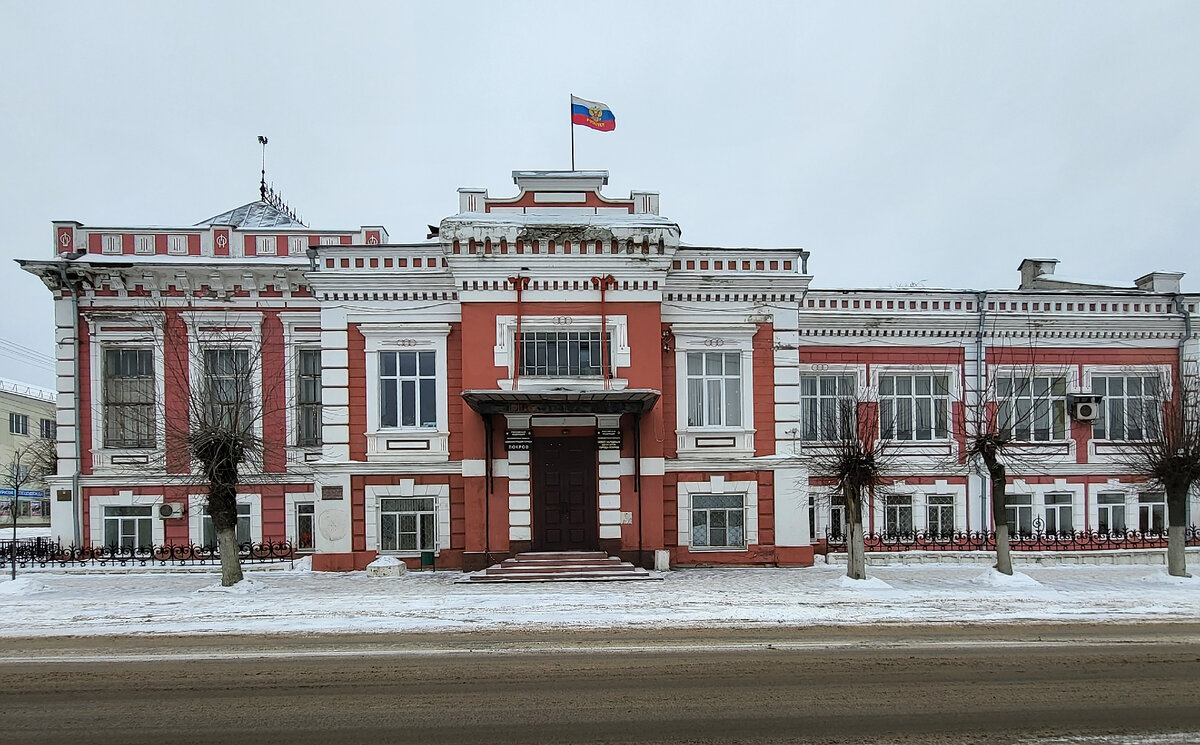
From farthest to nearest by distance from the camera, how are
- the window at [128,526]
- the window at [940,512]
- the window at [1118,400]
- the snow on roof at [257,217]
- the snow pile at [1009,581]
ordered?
1. the snow on roof at [257,217]
2. the window at [1118,400]
3. the window at [940,512]
4. the window at [128,526]
5. the snow pile at [1009,581]

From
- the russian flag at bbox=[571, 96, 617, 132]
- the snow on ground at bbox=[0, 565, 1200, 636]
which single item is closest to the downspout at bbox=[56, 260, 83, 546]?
the snow on ground at bbox=[0, 565, 1200, 636]

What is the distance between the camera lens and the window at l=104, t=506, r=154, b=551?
22.8 meters

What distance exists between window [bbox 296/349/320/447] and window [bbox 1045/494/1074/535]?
21.5 m

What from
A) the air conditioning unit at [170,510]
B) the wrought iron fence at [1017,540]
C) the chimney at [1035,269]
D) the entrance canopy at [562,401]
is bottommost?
the wrought iron fence at [1017,540]

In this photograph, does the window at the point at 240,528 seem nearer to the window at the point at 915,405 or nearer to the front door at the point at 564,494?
the front door at the point at 564,494

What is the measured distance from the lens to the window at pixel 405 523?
2045 cm

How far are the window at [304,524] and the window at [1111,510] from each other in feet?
75.4

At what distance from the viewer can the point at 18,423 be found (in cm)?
5403

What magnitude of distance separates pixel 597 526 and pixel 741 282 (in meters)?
7.03

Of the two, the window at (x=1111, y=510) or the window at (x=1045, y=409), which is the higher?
the window at (x=1045, y=409)

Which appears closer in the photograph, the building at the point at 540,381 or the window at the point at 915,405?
the building at the point at 540,381

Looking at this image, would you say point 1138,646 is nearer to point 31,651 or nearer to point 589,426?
point 589,426

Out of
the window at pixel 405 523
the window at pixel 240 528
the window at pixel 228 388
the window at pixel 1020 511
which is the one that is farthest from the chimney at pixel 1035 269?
the window at pixel 240 528

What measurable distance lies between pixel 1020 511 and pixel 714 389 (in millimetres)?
10594
